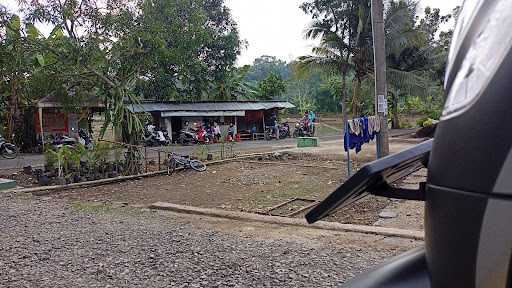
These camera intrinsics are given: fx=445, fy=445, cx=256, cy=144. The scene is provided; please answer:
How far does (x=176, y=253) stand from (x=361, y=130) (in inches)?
200

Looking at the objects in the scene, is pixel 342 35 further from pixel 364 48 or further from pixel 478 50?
pixel 478 50

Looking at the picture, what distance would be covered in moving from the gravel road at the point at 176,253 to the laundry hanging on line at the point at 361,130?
357 centimetres

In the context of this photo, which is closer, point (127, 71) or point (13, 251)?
point (13, 251)

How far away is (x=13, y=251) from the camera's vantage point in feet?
14.0

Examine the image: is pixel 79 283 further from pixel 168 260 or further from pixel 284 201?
pixel 284 201

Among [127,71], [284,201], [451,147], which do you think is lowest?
[284,201]

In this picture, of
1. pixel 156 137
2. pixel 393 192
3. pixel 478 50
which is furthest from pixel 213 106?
pixel 478 50

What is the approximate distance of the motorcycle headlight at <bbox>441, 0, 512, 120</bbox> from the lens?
28.6 inches

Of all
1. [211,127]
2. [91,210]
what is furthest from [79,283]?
[211,127]

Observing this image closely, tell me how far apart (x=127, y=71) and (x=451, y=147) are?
34.4 ft

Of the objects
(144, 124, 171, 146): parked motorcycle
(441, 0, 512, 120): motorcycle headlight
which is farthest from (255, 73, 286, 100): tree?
(441, 0, 512, 120): motorcycle headlight

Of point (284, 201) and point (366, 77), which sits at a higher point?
point (366, 77)

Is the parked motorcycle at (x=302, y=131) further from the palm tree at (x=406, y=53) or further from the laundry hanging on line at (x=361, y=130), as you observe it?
the laundry hanging on line at (x=361, y=130)

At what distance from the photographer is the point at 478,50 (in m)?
0.76
